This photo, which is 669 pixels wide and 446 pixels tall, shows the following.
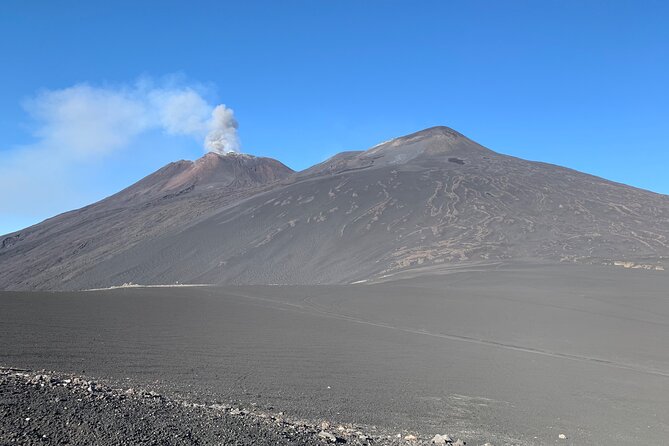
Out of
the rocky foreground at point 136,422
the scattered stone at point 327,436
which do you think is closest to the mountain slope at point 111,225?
the rocky foreground at point 136,422

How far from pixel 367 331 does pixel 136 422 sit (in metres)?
12.4

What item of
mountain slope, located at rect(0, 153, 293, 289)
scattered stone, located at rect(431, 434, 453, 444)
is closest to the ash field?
scattered stone, located at rect(431, 434, 453, 444)

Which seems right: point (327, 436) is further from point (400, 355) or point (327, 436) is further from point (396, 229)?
point (396, 229)

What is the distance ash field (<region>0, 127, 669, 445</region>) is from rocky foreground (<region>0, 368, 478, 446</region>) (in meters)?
0.03

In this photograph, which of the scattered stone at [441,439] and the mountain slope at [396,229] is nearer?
the scattered stone at [441,439]

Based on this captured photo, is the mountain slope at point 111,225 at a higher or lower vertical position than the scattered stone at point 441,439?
higher

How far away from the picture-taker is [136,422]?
557cm

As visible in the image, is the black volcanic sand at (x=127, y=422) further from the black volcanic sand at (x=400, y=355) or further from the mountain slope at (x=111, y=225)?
the mountain slope at (x=111, y=225)

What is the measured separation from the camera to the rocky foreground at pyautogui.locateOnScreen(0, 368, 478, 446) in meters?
5.10

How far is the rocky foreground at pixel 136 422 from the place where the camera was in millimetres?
5102

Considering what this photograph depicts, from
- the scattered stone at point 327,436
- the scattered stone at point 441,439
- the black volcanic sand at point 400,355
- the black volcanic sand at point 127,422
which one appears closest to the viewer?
the black volcanic sand at point 127,422

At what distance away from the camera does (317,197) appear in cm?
6719

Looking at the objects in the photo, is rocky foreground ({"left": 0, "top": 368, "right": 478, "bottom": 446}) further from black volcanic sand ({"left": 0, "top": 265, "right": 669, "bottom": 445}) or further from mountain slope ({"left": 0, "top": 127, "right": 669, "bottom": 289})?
mountain slope ({"left": 0, "top": 127, "right": 669, "bottom": 289})

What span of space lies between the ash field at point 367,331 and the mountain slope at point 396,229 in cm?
34
